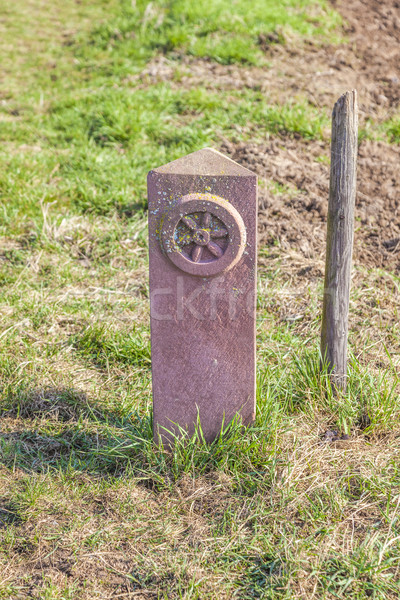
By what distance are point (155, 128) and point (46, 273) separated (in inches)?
78.3

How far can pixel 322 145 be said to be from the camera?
490 centimetres

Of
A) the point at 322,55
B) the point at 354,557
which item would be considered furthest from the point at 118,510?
the point at 322,55

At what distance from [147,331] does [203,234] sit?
119 centimetres

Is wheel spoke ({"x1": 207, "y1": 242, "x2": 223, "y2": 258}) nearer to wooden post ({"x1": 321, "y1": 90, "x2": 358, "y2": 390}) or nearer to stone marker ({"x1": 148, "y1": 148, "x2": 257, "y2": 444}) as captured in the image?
stone marker ({"x1": 148, "y1": 148, "x2": 257, "y2": 444})

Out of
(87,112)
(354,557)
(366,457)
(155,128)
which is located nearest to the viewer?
(354,557)

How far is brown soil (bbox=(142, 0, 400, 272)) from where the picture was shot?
399 cm

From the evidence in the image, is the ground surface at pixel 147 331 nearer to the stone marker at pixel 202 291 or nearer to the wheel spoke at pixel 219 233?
the stone marker at pixel 202 291

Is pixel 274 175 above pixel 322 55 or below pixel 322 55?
below

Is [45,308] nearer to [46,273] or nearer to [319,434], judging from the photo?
[46,273]

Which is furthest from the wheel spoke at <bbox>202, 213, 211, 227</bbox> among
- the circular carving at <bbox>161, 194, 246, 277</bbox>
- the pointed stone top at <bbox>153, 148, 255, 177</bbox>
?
the pointed stone top at <bbox>153, 148, 255, 177</bbox>

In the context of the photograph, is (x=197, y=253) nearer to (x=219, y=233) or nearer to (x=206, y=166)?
(x=219, y=233)

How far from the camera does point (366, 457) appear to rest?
235 centimetres

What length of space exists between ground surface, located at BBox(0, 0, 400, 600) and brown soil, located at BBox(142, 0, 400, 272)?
0.07 ft

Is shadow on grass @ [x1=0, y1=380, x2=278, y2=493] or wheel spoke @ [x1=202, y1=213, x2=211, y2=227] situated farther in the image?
shadow on grass @ [x1=0, y1=380, x2=278, y2=493]
